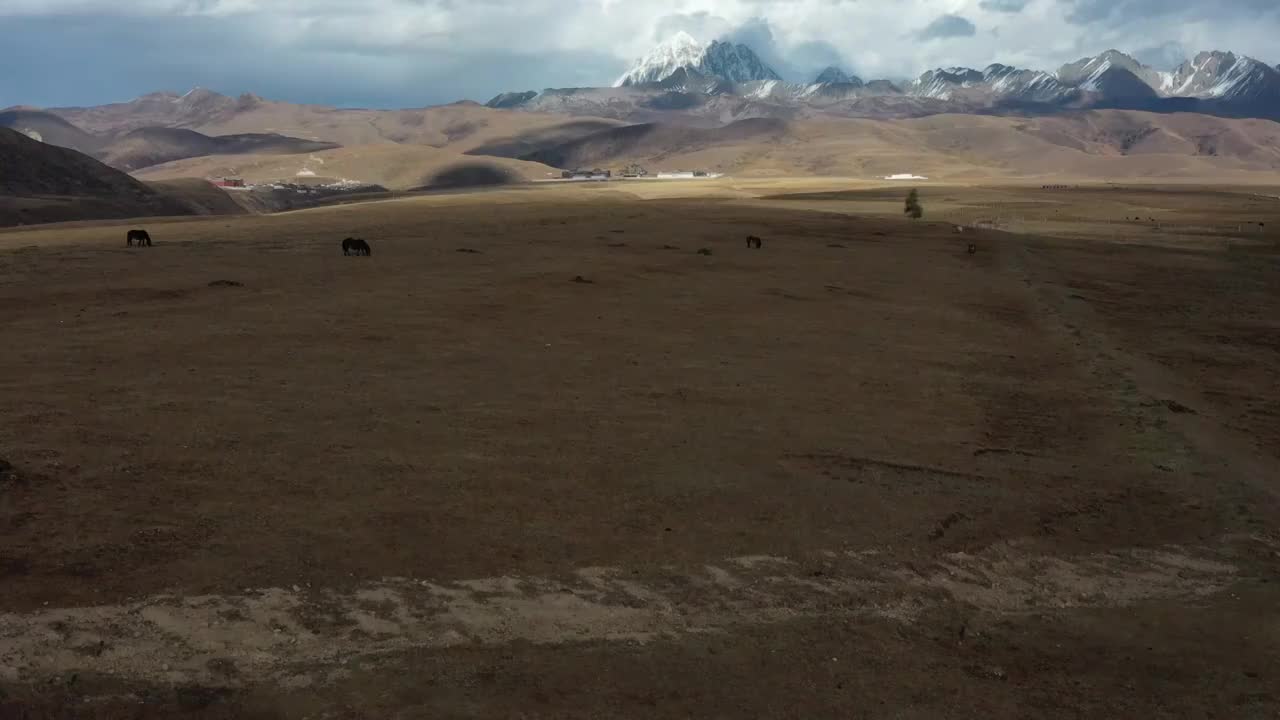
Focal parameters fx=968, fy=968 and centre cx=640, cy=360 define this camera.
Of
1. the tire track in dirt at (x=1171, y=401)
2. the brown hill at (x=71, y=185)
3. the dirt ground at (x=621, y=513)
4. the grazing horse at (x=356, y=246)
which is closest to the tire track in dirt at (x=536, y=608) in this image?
the dirt ground at (x=621, y=513)

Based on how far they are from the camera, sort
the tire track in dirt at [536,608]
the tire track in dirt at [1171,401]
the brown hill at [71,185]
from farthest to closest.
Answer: the brown hill at [71,185] < the tire track in dirt at [1171,401] < the tire track in dirt at [536,608]

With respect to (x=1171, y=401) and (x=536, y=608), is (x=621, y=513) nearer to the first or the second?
(x=536, y=608)

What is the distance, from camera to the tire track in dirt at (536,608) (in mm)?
7281

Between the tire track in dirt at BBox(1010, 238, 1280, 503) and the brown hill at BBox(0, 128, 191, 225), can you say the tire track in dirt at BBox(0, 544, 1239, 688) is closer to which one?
the tire track in dirt at BBox(1010, 238, 1280, 503)

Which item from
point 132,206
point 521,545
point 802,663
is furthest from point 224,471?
point 132,206

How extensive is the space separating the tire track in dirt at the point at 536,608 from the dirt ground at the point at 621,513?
4 cm

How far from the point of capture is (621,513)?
1056cm

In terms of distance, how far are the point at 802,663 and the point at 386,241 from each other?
38.0m

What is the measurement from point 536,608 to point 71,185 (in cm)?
11936

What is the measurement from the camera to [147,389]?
1460 centimetres

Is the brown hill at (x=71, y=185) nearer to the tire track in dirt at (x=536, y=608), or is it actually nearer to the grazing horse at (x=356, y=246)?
the grazing horse at (x=356, y=246)

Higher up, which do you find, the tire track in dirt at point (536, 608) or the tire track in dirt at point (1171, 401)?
the tire track in dirt at point (1171, 401)

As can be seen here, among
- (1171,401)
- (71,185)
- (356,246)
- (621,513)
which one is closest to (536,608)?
(621,513)

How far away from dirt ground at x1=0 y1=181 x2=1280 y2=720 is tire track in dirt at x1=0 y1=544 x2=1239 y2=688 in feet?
0.12
